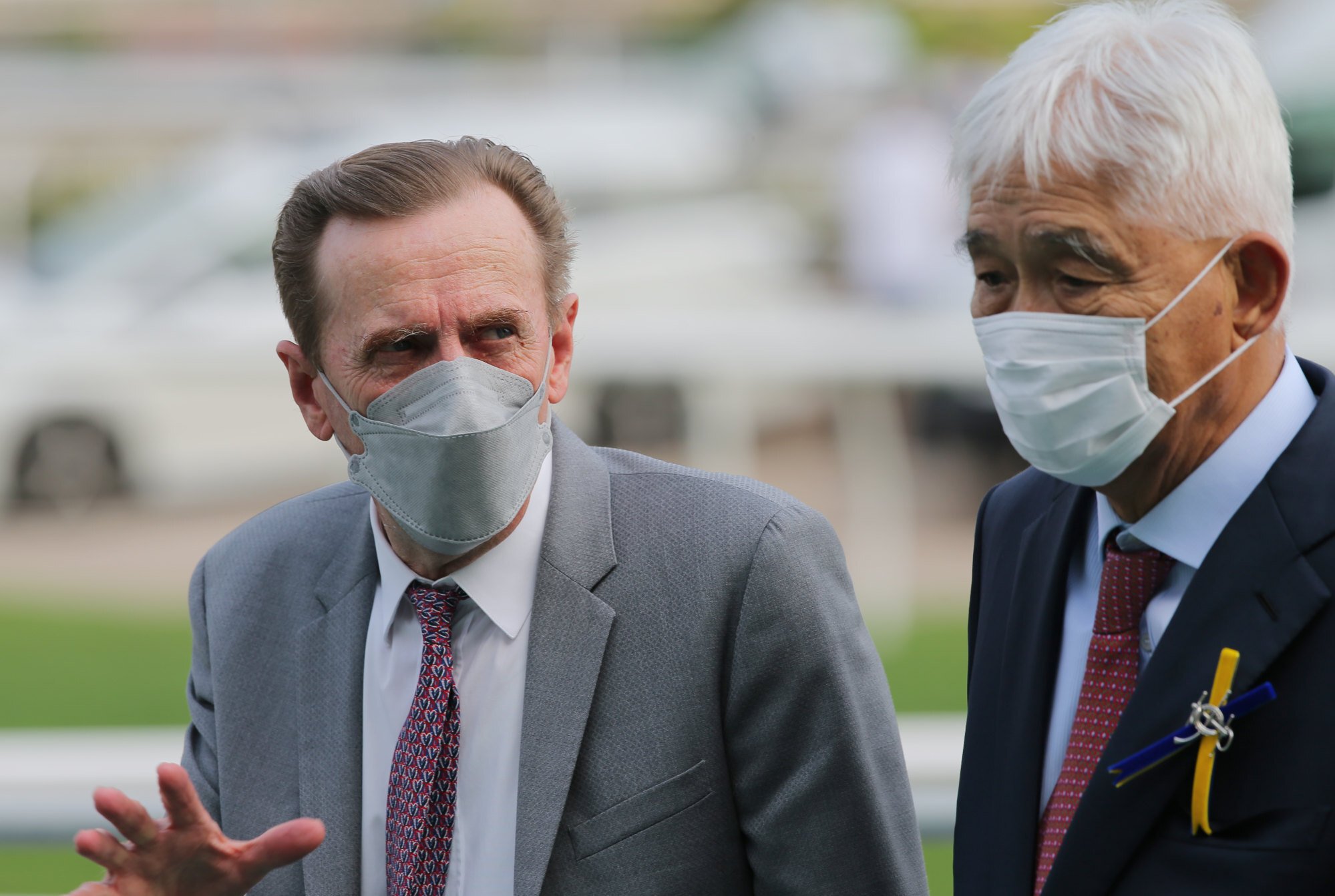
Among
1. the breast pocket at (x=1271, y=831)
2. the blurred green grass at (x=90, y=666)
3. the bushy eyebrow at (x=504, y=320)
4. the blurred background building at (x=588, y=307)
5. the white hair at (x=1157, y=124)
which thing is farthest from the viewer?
the blurred background building at (x=588, y=307)

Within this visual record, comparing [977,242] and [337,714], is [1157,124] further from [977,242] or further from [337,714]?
[337,714]

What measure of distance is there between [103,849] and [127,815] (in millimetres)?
90

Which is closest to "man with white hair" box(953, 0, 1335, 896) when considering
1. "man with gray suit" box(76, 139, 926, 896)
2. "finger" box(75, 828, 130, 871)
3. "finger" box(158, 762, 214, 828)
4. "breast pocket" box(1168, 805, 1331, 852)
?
"breast pocket" box(1168, 805, 1331, 852)

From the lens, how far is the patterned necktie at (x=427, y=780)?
278cm

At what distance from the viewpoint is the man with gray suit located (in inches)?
110

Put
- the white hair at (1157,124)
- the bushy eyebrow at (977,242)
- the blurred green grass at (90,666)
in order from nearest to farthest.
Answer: the white hair at (1157,124), the bushy eyebrow at (977,242), the blurred green grass at (90,666)

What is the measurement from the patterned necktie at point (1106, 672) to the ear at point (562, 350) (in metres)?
1.09

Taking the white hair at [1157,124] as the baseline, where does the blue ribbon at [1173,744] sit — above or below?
below

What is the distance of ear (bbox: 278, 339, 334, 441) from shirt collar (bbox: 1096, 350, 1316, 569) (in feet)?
5.18

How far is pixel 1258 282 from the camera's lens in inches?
90.1

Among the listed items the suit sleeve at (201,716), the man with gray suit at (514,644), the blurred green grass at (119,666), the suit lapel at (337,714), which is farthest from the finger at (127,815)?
the blurred green grass at (119,666)

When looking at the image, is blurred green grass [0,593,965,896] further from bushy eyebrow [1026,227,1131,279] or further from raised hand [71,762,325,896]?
bushy eyebrow [1026,227,1131,279]

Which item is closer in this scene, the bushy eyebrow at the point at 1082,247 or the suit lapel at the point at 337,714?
the bushy eyebrow at the point at 1082,247

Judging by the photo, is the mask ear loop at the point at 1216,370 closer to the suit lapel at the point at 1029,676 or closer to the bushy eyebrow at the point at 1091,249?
the bushy eyebrow at the point at 1091,249
